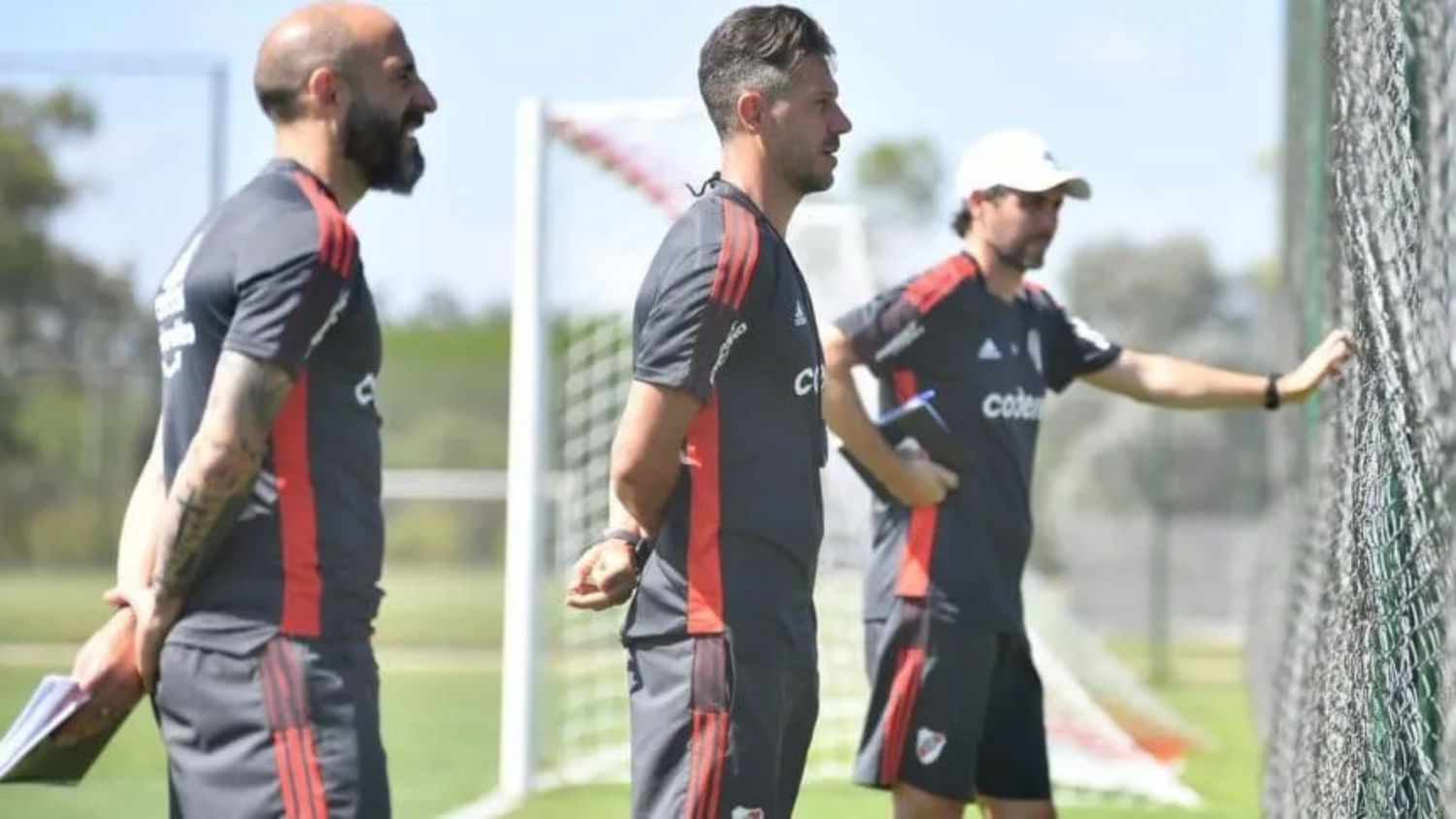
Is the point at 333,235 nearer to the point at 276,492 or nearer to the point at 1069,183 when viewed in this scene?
the point at 276,492

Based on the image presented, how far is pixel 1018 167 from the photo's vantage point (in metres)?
6.76

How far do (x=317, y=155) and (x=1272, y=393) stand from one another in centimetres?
Result: 282

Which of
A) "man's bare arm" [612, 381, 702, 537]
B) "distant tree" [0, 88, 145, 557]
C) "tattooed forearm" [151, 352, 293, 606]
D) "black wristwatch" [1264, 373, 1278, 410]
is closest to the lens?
"tattooed forearm" [151, 352, 293, 606]

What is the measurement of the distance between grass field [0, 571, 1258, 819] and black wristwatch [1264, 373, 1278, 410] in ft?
15.0

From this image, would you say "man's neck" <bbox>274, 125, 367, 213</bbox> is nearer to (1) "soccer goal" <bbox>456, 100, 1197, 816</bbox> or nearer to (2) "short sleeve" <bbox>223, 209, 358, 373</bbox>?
(2) "short sleeve" <bbox>223, 209, 358, 373</bbox>

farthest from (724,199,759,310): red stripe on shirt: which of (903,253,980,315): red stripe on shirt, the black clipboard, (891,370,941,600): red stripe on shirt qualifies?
(891,370,941,600): red stripe on shirt

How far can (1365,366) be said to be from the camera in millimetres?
5391

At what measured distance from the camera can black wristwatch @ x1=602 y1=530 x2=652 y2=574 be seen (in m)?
4.79

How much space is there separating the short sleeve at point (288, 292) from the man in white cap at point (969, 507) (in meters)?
2.40

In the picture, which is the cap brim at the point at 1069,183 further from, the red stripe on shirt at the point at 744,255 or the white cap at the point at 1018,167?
the red stripe on shirt at the point at 744,255

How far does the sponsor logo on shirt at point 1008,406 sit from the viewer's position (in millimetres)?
6801

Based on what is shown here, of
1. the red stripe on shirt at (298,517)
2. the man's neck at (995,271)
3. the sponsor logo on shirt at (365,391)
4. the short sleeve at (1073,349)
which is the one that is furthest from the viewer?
the short sleeve at (1073,349)

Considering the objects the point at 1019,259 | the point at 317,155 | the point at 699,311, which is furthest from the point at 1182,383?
the point at 317,155

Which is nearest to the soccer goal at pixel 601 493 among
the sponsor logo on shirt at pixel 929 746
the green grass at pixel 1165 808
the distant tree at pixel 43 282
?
the green grass at pixel 1165 808
